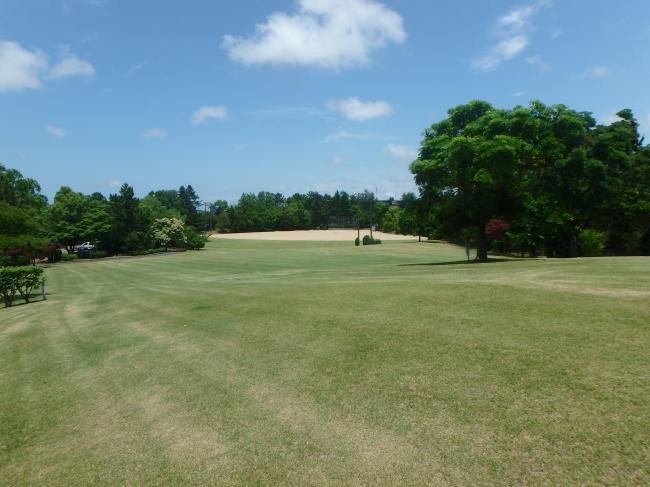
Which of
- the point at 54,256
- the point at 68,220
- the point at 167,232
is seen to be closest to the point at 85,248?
the point at 68,220

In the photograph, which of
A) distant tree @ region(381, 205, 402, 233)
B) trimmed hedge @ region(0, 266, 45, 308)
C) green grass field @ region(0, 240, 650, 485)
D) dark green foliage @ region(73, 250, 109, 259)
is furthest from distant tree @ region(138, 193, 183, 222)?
green grass field @ region(0, 240, 650, 485)

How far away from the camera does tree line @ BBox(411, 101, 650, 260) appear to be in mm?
30875

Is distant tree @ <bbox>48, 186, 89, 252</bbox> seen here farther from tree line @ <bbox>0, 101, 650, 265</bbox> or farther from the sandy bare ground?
the sandy bare ground

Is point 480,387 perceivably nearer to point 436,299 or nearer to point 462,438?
point 462,438

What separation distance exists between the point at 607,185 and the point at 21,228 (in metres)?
55.0

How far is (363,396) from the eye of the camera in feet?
24.3

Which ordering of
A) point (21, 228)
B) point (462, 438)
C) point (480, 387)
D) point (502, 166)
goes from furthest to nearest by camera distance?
point (21, 228) → point (502, 166) → point (480, 387) → point (462, 438)

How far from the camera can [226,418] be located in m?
7.26

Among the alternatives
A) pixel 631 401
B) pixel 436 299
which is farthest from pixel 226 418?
pixel 436 299

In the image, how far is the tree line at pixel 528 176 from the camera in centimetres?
3088

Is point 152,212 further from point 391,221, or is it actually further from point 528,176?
point 528,176

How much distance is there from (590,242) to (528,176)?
43.8 feet

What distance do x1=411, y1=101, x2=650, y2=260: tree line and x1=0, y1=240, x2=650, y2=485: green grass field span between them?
19030 millimetres

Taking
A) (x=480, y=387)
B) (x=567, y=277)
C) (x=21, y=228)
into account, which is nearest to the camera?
(x=480, y=387)
